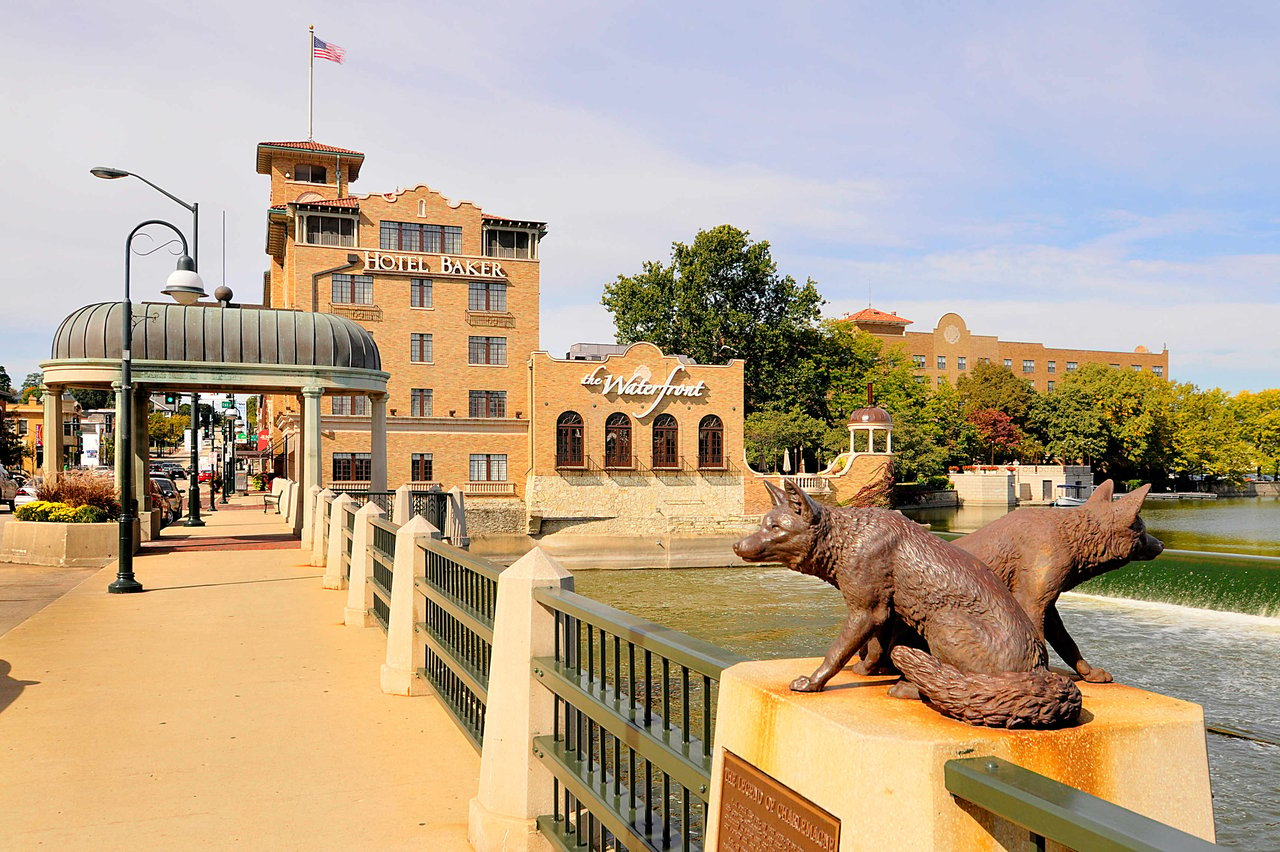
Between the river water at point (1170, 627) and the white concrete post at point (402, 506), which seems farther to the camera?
the white concrete post at point (402, 506)

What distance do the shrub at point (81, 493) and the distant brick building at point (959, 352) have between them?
87215 mm

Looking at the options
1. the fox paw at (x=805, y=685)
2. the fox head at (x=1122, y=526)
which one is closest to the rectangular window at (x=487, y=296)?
the fox head at (x=1122, y=526)

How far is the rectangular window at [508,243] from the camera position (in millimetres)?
52094

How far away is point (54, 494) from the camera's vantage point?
71.4ft

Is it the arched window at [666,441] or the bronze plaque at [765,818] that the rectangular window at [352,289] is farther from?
the bronze plaque at [765,818]

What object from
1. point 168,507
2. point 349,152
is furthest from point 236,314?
point 349,152

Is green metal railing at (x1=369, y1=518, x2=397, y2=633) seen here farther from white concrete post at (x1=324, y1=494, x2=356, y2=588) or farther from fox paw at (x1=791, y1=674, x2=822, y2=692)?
fox paw at (x1=791, y1=674, x2=822, y2=692)

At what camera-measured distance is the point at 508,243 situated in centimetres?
5247

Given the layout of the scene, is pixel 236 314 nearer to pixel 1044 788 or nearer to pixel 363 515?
pixel 363 515

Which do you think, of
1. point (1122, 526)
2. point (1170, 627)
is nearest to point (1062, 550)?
point (1122, 526)

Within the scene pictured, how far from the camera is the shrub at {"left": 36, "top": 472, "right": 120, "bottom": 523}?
21672 mm

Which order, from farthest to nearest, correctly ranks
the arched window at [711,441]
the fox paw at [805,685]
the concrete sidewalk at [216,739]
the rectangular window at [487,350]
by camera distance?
the rectangular window at [487,350]
the arched window at [711,441]
the concrete sidewalk at [216,739]
the fox paw at [805,685]

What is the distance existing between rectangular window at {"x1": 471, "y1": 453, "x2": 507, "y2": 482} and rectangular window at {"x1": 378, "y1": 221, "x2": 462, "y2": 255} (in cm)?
1094

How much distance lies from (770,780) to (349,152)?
62.1 meters
